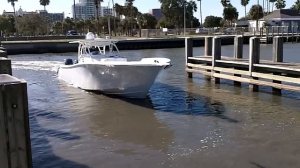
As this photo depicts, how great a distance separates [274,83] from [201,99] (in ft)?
9.61

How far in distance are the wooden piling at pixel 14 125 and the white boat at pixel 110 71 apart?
11.2 meters

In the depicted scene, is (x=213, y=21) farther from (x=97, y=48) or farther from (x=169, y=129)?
(x=169, y=129)

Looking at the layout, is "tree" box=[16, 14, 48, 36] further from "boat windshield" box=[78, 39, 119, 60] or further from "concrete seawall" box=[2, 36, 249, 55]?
"boat windshield" box=[78, 39, 119, 60]

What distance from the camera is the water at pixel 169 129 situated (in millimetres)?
9906

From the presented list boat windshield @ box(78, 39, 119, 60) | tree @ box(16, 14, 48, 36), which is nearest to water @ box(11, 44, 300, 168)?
boat windshield @ box(78, 39, 119, 60)

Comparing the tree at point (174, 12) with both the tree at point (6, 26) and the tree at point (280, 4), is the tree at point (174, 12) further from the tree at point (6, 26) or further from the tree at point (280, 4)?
the tree at point (6, 26)

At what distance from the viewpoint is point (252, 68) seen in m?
17.9

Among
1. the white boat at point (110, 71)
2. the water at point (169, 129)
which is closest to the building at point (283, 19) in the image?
the white boat at point (110, 71)

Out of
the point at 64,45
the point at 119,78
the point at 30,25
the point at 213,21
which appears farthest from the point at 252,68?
the point at 213,21

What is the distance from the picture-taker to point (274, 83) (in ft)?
56.2

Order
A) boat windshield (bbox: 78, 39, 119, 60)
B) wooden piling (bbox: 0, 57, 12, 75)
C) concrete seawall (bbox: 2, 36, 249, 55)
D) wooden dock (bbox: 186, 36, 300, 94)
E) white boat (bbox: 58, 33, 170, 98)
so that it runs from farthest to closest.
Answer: concrete seawall (bbox: 2, 36, 249, 55) → boat windshield (bbox: 78, 39, 119, 60) → wooden dock (bbox: 186, 36, 300, 94) → white boat (bbox: 58, 33, 170, 98) → wooden piling (bbox: 0, 57, 12, 75)

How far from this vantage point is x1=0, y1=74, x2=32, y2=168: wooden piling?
4656mm

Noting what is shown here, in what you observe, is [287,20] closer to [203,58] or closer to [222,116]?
[203,58]

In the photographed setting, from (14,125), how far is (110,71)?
1235cm
